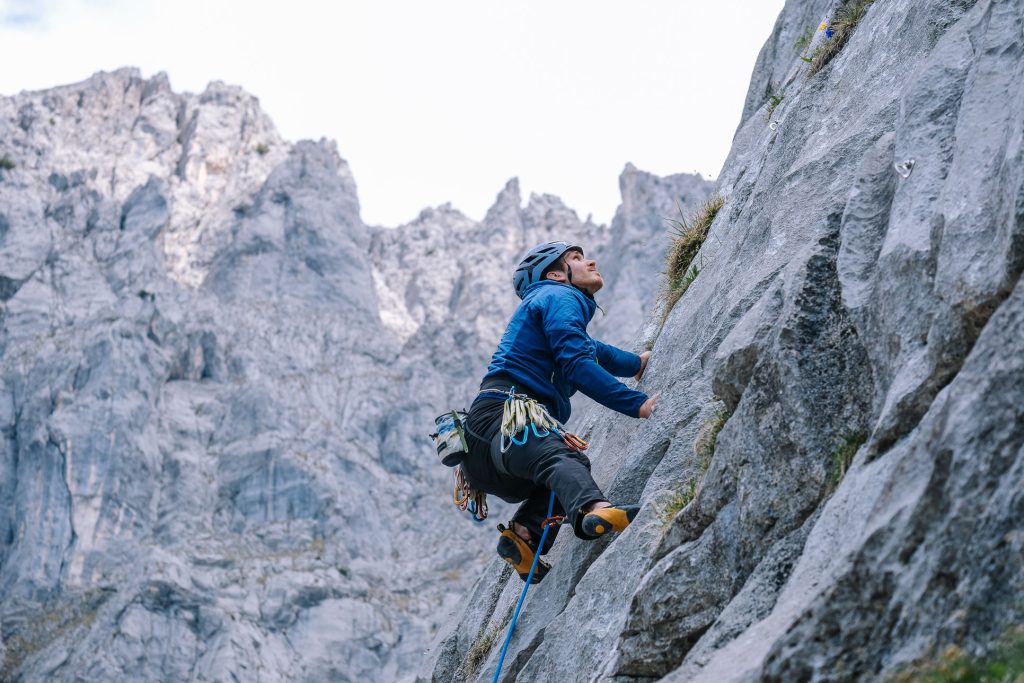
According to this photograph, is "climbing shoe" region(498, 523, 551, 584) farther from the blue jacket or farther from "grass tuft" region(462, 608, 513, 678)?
the blue jacket

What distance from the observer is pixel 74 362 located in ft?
248

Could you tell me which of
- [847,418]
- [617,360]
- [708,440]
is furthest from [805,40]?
[847,418]

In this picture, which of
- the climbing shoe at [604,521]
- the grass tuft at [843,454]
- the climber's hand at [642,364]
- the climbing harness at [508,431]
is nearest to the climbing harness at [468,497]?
the climbing harness at [508,431]

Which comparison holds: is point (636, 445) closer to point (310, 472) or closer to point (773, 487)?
point (773, 487)

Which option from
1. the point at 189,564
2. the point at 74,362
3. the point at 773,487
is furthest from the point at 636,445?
the point at 74,362

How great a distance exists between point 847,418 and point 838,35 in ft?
16.1

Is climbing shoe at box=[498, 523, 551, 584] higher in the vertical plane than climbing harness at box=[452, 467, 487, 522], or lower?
lower

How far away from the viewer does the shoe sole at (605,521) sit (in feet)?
22.4

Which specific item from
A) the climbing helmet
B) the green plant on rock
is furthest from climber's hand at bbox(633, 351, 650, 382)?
the green plant on rock

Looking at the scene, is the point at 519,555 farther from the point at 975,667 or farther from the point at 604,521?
the point at 975,667

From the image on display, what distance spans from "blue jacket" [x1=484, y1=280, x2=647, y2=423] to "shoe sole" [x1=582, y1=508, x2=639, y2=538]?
106 centimetres

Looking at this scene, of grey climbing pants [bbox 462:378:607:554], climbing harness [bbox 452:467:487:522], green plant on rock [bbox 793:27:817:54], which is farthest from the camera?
green plant on rock [bbox 793:27:817:54]

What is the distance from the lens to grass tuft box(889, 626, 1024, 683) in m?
3.37

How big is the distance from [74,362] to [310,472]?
1774 centimetres
